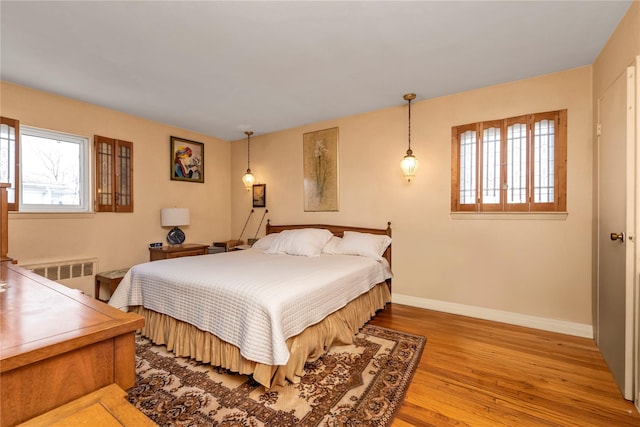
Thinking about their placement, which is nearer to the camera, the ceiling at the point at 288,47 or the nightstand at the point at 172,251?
the ceiling at the point at 288,47

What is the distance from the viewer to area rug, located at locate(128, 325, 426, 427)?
1580 millimetres

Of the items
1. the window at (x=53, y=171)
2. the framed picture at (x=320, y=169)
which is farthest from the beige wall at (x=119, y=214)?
the framed picture at (x=320, y=169)

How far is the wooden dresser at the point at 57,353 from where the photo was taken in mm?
611

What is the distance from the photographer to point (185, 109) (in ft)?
11.9

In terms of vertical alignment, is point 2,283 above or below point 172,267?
above

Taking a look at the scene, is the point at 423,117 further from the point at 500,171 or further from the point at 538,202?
the point at 538,202

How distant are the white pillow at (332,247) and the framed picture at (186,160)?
2.59 meters

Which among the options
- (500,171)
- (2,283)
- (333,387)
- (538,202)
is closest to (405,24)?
(500,171)

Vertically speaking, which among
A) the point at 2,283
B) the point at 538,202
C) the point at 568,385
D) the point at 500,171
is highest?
the point at 500,171

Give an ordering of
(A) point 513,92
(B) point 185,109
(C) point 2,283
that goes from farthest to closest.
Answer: (B) point 185,109 → (A) point 513,92 → (C) point 2,283

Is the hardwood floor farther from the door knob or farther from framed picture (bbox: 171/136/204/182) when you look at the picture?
framed picture (bbox: 171/136/204/182)

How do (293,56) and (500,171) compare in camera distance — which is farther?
(500,171)

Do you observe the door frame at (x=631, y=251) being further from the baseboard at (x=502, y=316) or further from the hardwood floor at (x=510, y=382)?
the baseboard at (x=502, y=316)

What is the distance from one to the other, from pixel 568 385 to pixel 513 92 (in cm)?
261
